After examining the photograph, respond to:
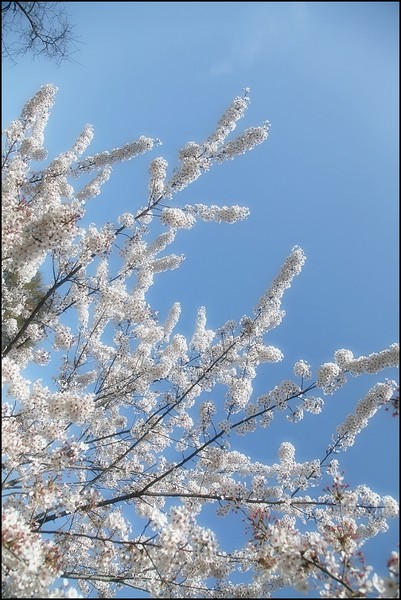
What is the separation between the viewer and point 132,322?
34.7 ft

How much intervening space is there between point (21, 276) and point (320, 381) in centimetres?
605

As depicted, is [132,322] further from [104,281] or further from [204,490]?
[204,490]

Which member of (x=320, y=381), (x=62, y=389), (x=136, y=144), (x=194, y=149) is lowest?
(x=320, y=381)

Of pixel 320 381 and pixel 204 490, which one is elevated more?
pixel 320 381

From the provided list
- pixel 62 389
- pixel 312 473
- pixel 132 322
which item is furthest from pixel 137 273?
pixel 312 473

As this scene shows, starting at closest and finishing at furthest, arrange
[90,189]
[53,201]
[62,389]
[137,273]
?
[53,201] < [62,389] < [90,189] < [137,273]

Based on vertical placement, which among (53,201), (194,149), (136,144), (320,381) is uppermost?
(136,144)

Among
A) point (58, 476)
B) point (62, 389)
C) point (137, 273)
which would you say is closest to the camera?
point (58, 476)

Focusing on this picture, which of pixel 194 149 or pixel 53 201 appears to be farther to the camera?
pixel 194 149

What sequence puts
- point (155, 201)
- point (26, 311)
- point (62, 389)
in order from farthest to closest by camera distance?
point (26, 311) → point (62, 389) → point (155, 201)

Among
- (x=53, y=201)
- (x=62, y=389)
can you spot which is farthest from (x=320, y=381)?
(x=53, y=201)

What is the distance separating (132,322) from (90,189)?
357cm

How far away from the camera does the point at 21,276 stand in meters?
8.45

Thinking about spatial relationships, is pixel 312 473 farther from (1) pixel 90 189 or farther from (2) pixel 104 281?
(1) pixel 90 189
